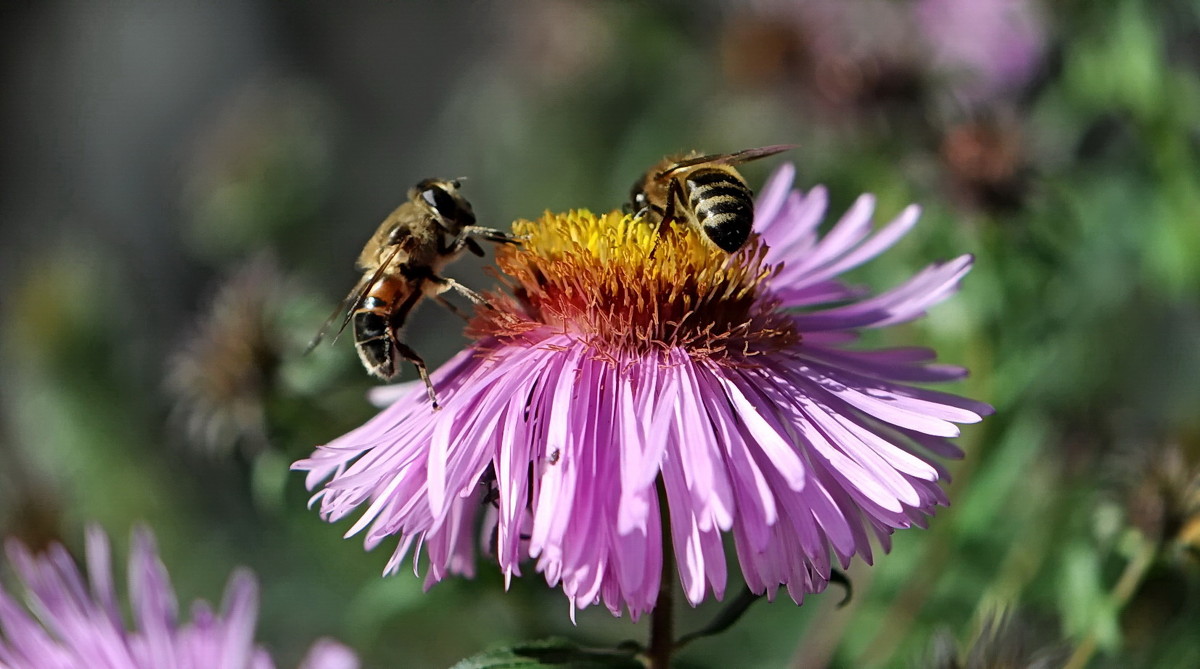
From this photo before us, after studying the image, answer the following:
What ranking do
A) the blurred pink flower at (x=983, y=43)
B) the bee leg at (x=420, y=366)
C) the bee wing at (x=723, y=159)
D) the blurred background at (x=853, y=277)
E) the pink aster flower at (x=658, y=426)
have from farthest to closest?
the blurred pink flower at (x=983, y=43) → the blurred background at (x=853, y=277) → the bee wing at (x=723, y=159) → the bee leg at (x=420, y=366) → the pink aster flower at (x=658, y=426)

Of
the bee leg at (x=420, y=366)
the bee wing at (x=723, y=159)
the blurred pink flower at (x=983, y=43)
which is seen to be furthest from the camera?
the blurred pink flower at (x=983, y=43)

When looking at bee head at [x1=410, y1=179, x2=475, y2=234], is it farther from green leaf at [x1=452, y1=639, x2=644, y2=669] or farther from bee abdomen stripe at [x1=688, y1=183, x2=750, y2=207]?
green leaf at [x1=452, y1=639, x2=644, y2=669]

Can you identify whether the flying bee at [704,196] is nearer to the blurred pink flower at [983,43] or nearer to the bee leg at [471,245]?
the bee leg at [471,245]

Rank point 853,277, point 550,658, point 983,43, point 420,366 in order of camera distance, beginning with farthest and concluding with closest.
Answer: point 983,43 < point 853,277 < point 420,366 < point 550,658

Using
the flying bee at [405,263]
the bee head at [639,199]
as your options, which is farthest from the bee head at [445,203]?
the bee head at [639,199]

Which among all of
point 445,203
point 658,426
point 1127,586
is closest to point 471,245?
point 445,203

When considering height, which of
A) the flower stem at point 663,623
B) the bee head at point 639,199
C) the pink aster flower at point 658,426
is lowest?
the flower stem at point 663,623

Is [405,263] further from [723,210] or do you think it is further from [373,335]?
[723,210]

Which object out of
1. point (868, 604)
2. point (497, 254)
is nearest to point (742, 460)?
point (497, 254)
